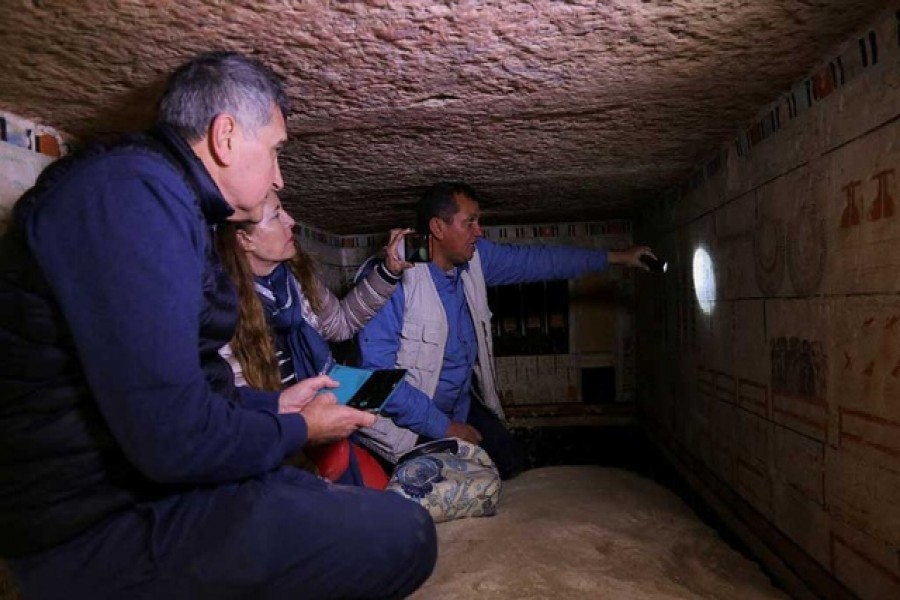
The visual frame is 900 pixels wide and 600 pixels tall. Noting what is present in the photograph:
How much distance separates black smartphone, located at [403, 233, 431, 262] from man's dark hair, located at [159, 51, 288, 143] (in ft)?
5.48

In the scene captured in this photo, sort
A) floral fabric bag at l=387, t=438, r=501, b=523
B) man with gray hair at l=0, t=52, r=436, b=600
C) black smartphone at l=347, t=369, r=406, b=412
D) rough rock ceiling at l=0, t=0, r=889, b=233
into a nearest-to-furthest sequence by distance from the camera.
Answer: man with gray hair at l=0, t=52, r=436, b=600, rough rock ceiling at l=0, t=0, r=889, b=233, black smartphone at l=347, t=369, r=406, b=412, floral fabric bag at l=387, t=438, r=501, b=523

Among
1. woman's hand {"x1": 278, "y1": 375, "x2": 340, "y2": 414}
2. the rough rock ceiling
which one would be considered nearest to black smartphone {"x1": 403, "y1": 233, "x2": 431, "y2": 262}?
the rough rock ceiling

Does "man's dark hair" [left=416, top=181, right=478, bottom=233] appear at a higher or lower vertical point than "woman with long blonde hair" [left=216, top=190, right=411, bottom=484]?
higher

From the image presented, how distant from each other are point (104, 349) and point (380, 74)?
107 cm

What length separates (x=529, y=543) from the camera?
88.4 inches

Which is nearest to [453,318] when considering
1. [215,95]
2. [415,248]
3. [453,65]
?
[415,248]

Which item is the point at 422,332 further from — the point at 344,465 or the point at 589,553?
the point at 589,553

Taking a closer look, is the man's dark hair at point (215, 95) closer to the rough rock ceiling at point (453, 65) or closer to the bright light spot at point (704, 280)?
the rough rock ceiling at point (453, 65)

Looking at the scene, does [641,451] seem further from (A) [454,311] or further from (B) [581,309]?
(A) [454,311]

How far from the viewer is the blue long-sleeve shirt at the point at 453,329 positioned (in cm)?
311

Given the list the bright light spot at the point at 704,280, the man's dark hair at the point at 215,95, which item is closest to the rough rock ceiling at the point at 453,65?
the man's dark hair at the point at 215,95

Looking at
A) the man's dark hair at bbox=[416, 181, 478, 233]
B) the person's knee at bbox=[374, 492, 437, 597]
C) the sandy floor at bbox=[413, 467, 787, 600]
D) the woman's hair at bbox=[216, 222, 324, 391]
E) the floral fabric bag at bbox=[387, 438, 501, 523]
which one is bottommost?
the sandy floor at bbox=[413, 467, 787, 600]

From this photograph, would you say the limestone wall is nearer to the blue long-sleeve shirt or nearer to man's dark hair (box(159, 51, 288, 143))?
the blue long-sleeve shirt

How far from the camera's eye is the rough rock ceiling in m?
1.30
